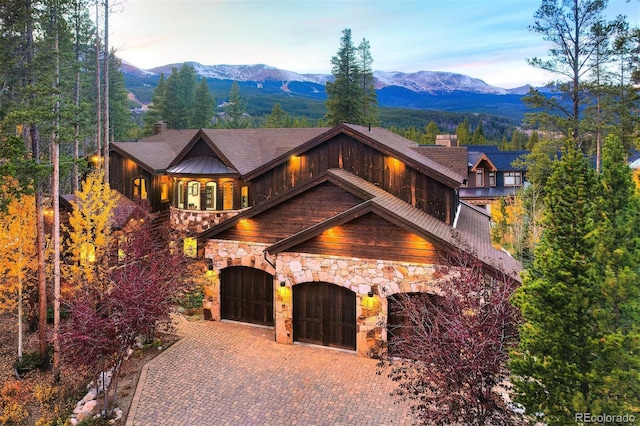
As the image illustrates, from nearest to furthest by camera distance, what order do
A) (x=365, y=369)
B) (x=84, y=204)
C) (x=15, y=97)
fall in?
(x=365, y=369), (x=15, y=97), (x=84, y=204)

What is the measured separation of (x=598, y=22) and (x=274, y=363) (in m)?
22.4

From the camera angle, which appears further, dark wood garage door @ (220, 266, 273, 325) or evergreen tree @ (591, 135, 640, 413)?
dark wood garage door @ (220, 266, 273, 325)

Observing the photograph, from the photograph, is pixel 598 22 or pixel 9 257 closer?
pixel 9 257

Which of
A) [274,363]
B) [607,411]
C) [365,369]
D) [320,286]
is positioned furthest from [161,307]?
[607,411]

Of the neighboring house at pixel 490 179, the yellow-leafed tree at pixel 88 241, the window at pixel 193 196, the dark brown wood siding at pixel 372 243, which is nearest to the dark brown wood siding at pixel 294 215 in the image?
the dark brown wood siding at pixel 372 243

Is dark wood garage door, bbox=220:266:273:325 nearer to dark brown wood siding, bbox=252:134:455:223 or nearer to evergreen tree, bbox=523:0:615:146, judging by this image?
dark brown wood siding, bbox=252:134:455:223

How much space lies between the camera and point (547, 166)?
904 inches

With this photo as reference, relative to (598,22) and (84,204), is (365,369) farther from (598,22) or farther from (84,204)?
(598,22)

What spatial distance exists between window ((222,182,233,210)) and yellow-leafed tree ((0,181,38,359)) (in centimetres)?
990

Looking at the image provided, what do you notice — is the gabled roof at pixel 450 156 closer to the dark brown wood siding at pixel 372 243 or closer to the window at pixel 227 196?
the dark brown wood siding at pixel 372 243

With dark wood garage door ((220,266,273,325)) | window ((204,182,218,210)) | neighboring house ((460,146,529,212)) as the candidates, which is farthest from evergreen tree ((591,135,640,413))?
neighboring house ((460,146,529,212))

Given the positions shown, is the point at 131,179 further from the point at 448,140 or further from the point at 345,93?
the point at 345,93

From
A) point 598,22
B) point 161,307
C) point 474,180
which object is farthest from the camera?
point 474,180

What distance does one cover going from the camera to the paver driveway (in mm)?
9922
